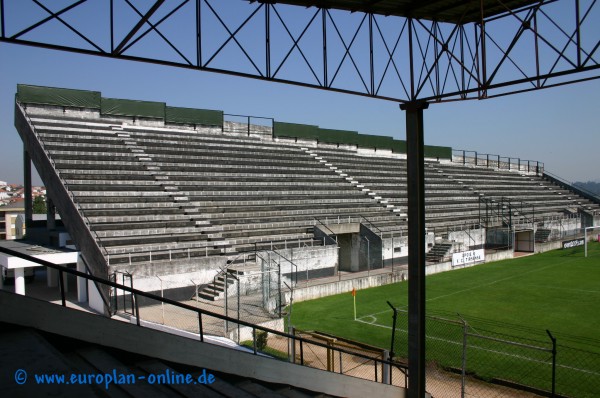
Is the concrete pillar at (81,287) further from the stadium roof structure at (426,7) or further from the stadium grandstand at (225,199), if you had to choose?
the stadium roof structure at (426,7)

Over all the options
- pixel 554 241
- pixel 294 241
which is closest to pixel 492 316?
pixel 294 241

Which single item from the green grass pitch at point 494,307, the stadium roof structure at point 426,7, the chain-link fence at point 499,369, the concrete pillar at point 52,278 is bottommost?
the green grass pitch at point 494,307

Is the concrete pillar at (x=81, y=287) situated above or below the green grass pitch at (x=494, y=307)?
above

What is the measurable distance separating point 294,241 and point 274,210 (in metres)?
3.58

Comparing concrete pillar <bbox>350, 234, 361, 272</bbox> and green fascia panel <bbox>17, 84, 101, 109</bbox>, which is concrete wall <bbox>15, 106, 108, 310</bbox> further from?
concrete pillar <bbox>350, 234, 361, 272</bbox>

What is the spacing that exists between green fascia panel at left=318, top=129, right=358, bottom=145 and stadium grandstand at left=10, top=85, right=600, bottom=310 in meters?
0.17

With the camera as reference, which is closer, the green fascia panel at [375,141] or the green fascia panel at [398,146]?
the green fascia panel at [375,141]

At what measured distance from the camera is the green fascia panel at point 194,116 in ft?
115

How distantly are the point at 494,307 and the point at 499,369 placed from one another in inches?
307

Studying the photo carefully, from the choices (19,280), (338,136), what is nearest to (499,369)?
(19,280)

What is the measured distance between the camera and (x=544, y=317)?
60.4 ft

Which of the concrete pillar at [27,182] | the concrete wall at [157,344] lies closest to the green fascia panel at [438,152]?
the concrete pillar at [27,182]

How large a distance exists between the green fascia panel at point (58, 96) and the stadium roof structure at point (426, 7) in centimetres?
2358

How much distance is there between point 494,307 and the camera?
20109 mm
